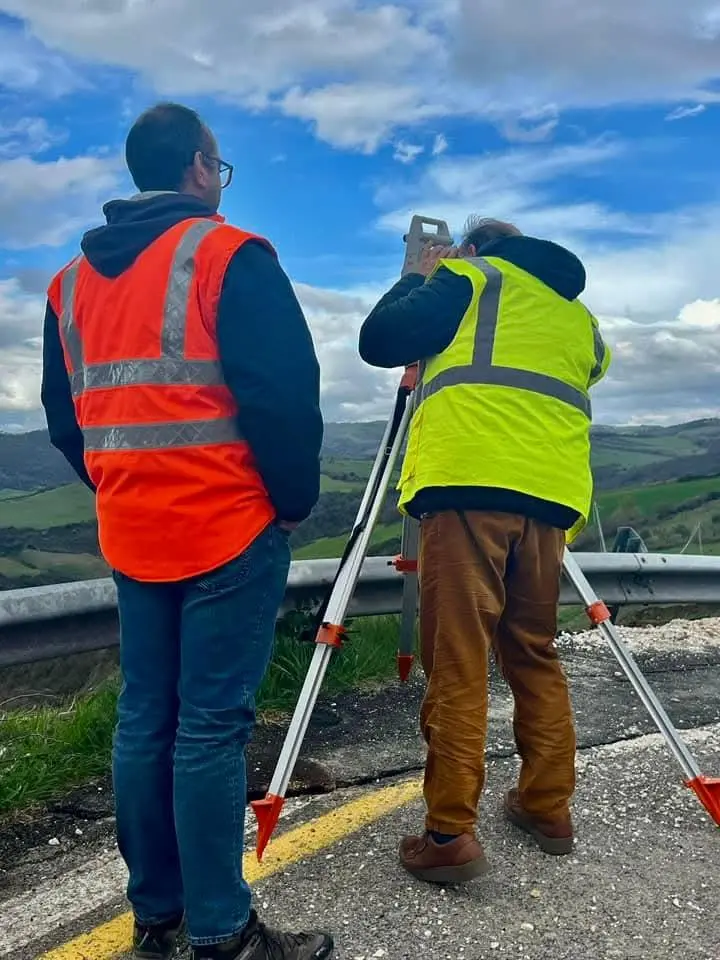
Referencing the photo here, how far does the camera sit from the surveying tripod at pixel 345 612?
311 centimetres

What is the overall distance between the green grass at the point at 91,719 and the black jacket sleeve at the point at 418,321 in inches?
80.6

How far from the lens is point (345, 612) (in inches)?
133

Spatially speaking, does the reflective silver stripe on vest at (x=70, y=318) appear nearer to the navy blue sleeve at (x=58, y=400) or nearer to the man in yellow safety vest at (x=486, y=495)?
the navy blue sleeve at (x=58, y=400)

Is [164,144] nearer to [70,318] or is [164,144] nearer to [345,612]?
[70,318]

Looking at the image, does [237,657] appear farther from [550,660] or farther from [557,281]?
[557,281]

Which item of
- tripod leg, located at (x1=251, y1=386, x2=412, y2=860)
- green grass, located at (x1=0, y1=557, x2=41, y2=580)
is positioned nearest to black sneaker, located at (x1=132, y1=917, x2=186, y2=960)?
tripod leg, located at (x1=251, y1=386, x2=412, y2=860)

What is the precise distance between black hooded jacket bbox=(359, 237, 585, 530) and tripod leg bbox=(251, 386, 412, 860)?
1.44ft

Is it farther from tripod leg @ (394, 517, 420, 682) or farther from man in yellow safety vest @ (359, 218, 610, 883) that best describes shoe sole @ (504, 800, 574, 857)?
tripod leg @ (394, 517, 420, 682)

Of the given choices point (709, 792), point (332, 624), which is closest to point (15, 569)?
point (332, 624)

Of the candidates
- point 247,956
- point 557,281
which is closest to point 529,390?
point 557,281

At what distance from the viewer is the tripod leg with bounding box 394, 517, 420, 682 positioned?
4.18 meters

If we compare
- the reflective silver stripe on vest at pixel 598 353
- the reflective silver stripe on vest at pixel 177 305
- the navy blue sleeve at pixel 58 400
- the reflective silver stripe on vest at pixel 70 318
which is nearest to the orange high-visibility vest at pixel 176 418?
the reflective silver stripe on vest at pixel 177 305

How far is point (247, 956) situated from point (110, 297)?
1.73 m

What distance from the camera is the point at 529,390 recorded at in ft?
10.2
